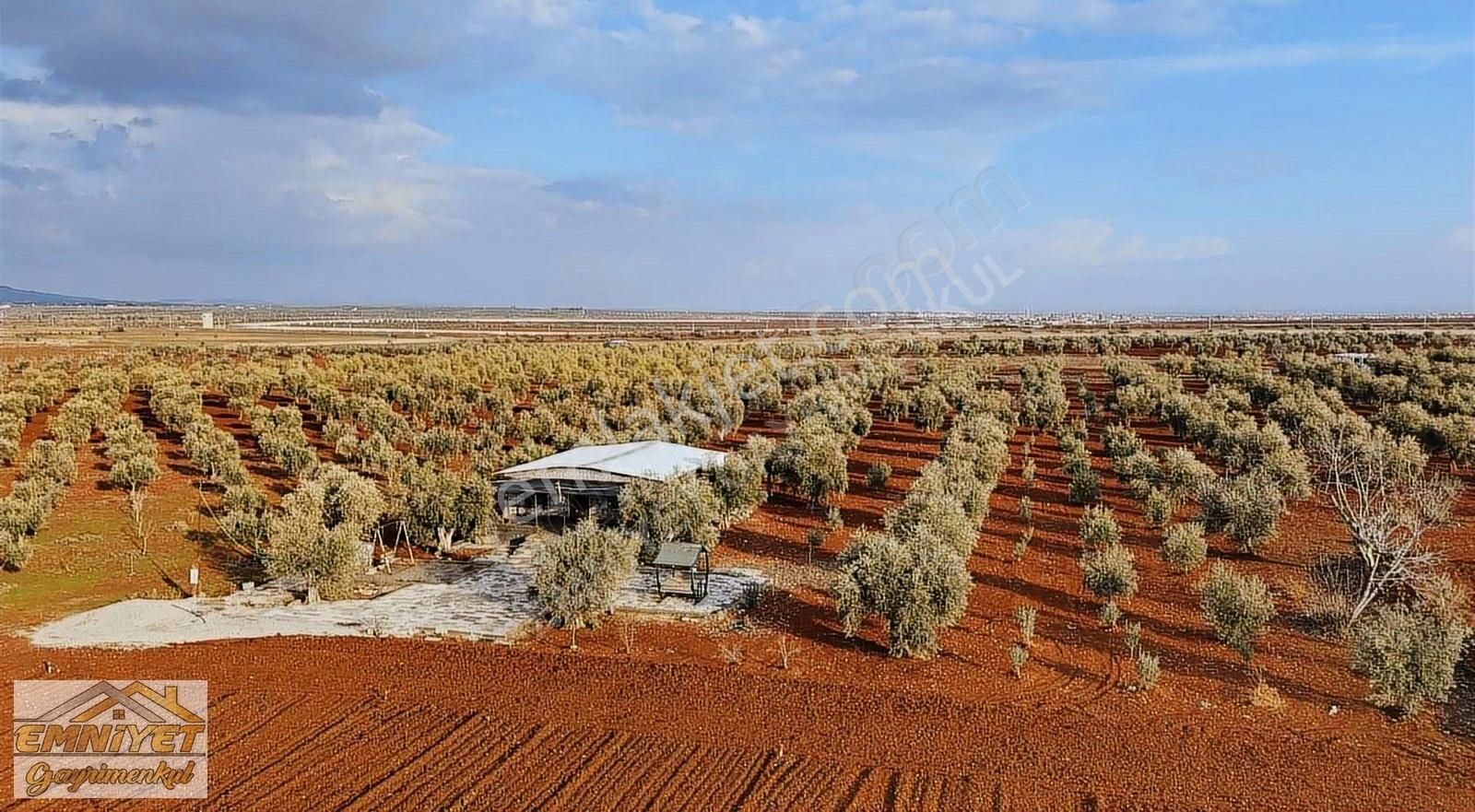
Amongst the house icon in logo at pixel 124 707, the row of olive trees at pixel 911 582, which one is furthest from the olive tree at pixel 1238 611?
the house icon in logo at pixel 124 707

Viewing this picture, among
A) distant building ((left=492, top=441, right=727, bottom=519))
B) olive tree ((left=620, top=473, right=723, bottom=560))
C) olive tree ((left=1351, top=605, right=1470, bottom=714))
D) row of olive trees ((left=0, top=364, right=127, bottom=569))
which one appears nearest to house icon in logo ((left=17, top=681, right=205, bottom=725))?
row of olive trees ((left=0, top=364, right=127, bottom=569))

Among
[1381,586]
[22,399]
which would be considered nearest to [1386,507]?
[1381,586]

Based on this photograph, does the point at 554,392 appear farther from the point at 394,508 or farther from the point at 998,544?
the point at 998,544

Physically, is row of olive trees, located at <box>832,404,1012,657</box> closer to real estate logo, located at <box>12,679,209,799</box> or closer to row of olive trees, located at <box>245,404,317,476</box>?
real estate logo, located at <box>12,679,209,799</box>

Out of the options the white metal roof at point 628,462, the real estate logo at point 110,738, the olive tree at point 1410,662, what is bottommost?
the real estate logo at point 110,738

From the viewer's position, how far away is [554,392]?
43438mm

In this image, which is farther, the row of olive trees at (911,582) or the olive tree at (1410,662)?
the row of olive trees at (911,582)

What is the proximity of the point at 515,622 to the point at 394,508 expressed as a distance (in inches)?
283

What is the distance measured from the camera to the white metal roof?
72.9ft

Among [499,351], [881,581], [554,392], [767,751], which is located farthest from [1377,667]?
[499,351]

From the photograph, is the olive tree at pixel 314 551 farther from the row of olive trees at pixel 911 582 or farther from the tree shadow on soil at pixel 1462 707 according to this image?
the tree shadow on soil at pixel 1462 707

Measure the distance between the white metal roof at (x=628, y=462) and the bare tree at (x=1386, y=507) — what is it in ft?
48.6

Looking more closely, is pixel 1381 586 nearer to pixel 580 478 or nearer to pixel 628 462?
pixel 628 462

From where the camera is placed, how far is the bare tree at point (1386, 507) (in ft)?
50.0
